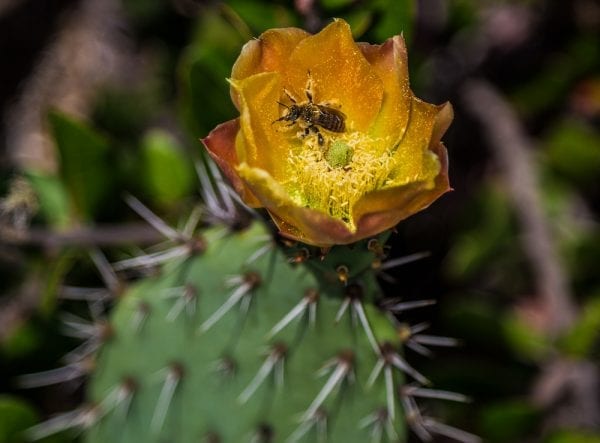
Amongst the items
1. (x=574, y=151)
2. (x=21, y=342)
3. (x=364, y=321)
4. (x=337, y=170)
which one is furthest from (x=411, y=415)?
(x=574, y=151)

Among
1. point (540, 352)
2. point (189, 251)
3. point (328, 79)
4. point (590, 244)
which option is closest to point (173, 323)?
point (189, 251)

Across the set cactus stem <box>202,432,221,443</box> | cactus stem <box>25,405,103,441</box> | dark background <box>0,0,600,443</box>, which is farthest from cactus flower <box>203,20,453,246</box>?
cactus stem <box>25,405,103,441</box>

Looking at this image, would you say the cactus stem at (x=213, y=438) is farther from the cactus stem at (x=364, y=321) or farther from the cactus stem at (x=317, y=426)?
the cactus stem at (x=364, y=321)

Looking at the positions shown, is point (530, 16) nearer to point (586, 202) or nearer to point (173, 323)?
point (586, 202)

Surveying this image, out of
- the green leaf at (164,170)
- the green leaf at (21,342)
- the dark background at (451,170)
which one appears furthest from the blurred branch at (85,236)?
the green leaf at (21,342)

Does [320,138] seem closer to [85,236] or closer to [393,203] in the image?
[393,203]

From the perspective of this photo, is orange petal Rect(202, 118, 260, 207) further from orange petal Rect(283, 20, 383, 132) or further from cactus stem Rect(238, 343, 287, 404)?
cactus stem Rect(238, 343, 287, 404)
